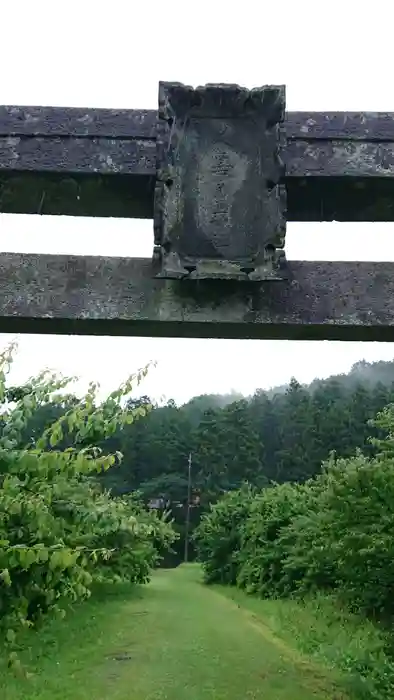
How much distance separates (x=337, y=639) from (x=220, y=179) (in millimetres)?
9459

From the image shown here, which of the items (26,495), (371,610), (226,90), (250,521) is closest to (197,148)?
(226,90)

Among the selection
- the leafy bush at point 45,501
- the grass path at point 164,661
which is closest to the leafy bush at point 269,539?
the grass path at point 164,661

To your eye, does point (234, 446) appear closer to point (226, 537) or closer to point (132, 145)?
point (226, 537)

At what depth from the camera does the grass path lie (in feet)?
26.6

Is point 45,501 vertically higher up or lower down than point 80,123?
lower down

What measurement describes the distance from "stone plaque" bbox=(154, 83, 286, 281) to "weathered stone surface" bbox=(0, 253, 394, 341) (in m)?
0.13

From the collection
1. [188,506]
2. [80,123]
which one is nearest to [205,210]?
[80,123]

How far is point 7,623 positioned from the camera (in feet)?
9.52

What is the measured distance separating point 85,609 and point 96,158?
44.3ft

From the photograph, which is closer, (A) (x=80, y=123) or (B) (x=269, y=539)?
(A) (x=80, y=123)

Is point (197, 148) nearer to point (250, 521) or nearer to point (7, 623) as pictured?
point (7, 623)

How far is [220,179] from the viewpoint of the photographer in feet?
9.19

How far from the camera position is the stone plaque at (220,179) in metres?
2.70

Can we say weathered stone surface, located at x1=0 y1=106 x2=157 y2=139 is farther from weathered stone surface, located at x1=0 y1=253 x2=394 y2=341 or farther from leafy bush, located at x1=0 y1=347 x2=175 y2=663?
leafy bush, located at x1=0 y1=347 x2=175 y2=663
